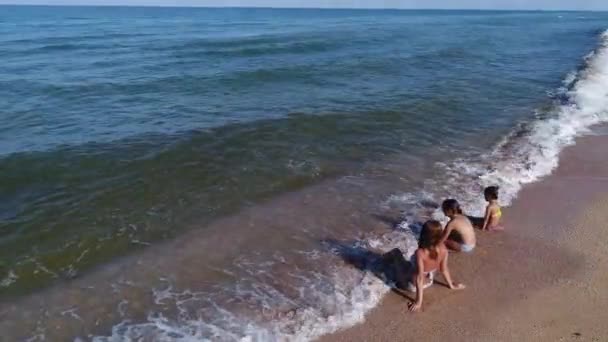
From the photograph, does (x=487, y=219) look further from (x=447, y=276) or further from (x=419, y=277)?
(x=419, y=277)

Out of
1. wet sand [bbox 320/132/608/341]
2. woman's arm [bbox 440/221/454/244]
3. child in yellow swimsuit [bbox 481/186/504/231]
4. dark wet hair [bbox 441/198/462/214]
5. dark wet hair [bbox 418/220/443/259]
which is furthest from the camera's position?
child in yellow swimsuit [bbox 481/186/504/231]

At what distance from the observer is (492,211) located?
8328mm

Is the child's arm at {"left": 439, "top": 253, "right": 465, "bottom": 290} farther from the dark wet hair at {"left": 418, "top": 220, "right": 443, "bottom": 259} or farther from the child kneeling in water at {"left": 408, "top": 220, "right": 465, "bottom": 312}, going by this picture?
the dark wet hair at {"left": 418, "top": 220, "right": 443, "bottom": 259}

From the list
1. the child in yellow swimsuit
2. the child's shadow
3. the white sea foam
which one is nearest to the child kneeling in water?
the child's shadow

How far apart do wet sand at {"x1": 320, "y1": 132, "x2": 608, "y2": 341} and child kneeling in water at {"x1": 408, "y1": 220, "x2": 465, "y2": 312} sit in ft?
0.75

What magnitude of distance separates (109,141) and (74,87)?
26.3 ft

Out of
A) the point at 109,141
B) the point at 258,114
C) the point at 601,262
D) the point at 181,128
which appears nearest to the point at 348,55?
the point at 258,114

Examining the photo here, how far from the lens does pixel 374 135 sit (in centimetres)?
1410

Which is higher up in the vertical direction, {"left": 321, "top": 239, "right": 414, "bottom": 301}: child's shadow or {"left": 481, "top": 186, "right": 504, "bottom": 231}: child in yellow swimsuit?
{"left": 481, "top": 186, "right": 504, "bottom": 231}: child in yellow swimsuit

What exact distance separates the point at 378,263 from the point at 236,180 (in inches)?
179

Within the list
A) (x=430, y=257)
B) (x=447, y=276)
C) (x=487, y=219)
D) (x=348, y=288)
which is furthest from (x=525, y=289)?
(x=348, y=288)

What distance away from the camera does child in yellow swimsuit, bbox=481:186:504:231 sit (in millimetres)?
8180

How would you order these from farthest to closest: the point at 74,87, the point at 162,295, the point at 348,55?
1. the point at 348,55
2. the point at 74,87
3. the point at 162,295

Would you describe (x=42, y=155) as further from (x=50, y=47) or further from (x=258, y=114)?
(x=50, y=47)
